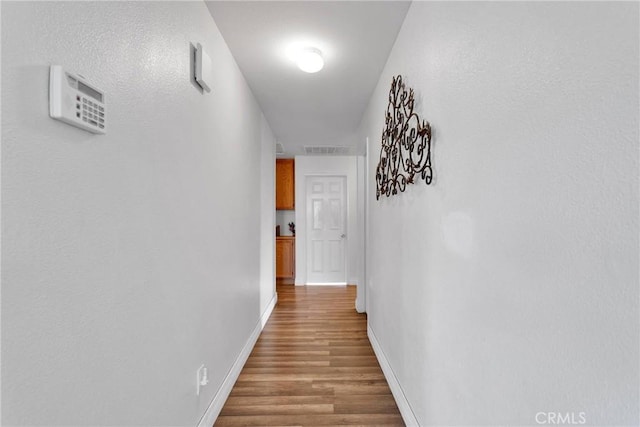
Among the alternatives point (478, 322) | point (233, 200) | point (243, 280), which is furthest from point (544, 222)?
point (243, 280)

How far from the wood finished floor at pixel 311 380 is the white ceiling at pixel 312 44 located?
231 centimetres

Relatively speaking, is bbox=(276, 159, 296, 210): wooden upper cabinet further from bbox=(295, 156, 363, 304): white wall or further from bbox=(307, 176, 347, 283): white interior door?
bbox=(307, 176, 347, 283): white interior door

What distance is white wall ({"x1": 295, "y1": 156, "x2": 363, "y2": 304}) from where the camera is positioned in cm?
593

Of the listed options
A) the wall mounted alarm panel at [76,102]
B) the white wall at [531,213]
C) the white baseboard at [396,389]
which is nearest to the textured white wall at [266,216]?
the white baseboard at [396,389]

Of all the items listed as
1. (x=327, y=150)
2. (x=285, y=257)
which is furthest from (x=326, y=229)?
(x=327, y=150)

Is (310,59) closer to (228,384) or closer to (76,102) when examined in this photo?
(76,102)

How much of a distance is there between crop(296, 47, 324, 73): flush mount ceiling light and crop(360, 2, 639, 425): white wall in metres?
0.90

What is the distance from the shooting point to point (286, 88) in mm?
2990

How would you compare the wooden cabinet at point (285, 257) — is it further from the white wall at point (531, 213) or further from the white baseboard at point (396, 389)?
the white wall at point (531, 213)

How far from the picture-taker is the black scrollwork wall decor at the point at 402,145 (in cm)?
160

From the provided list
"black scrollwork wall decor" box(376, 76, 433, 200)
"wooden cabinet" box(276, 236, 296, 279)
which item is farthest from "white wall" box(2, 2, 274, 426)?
"wooden cabinet" box(276, 236, 296, 279)

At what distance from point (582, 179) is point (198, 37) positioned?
1.76 m

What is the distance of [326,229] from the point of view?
19.8 feet

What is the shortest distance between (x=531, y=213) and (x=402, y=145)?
120 cm
